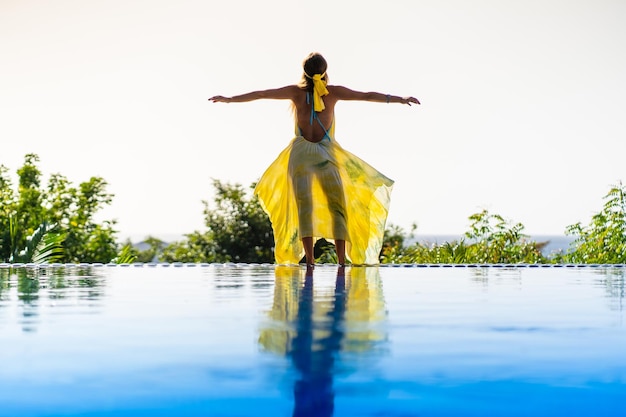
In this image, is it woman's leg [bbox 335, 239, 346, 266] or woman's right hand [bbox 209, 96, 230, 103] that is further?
woman's leg [bbox 335, 239, 346, 266]

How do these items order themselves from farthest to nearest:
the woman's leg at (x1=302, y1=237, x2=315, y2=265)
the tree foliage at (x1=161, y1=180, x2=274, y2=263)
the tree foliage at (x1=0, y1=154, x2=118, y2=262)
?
the tree foliage at (x1=161, y1=180, x2=274, y2=263) → the tree foliage at (x1=0, y1=154, x2=118, y2=262) → the woman's leg at (x1=302, y1=237, x2=315, y2=265)

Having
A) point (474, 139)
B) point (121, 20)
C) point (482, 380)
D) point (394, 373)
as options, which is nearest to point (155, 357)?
point (394, 373)

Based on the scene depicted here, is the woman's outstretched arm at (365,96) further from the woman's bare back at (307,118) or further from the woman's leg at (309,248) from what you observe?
the woman's leg at (309,248)

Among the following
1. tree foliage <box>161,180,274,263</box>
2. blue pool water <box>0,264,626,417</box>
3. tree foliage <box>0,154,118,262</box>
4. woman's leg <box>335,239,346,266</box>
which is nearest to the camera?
blue pool water <box>0,264,626,417</box>

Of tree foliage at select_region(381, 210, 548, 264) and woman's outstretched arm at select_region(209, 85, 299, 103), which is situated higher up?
woman's outstretched arm at select_region(209, 85, 299, 103)

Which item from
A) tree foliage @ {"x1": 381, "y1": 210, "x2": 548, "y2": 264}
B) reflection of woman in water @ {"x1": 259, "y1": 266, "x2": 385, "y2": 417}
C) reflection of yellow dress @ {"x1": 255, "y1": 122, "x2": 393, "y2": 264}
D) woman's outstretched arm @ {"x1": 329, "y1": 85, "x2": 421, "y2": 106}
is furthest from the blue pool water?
tree foliage @ {"x1": 381, "y1": 210, "x2": 548, "y2": 264}

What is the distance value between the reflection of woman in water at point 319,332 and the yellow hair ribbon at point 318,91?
1.82 m

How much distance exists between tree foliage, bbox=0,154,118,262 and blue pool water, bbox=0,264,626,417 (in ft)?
31.8

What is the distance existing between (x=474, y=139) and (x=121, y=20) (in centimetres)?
1104

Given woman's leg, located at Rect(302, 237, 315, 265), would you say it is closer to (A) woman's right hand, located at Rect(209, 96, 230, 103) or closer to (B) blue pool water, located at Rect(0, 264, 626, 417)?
(A) woman's right hand, located at Rect(209, 96, 230, 103)

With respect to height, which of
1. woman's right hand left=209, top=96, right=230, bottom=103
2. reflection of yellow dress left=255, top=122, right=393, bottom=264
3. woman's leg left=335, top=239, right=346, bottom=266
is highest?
woman's right hand left=209, top=96, right=230, bottom=103

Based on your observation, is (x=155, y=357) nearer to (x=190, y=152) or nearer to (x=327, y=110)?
(x=327, y=110)

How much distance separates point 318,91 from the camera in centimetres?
555

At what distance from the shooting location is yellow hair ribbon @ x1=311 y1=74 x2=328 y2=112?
552 centimetres
